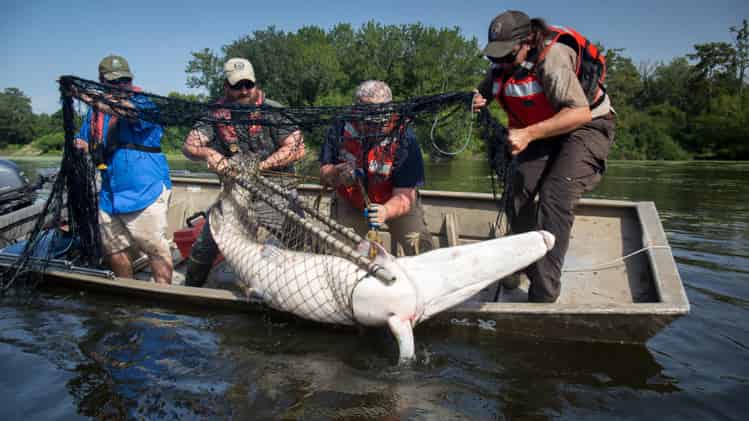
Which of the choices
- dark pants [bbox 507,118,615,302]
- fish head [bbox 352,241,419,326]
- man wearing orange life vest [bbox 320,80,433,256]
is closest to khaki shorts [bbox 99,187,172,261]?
man wearing orange life vest [bbox 320,80,433,256]

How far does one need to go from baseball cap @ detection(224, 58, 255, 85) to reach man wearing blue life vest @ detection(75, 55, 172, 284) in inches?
31.5

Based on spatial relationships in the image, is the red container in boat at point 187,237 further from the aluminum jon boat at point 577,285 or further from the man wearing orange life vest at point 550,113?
the man wearing orange life vest at point 550,113

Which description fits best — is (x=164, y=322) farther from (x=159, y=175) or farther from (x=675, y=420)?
(x=675, y=420)

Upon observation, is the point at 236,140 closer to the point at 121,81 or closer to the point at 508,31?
the point at 121,81

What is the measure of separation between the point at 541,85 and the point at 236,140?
→ 2.97 m

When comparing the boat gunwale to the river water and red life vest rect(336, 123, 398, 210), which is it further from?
red life vest rect(336, 123, 398, 210)

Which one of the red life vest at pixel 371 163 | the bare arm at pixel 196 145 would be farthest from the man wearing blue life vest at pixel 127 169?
the red life vest at pixel 371 163

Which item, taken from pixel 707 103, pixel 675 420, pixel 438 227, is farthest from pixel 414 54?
pixel 675 420

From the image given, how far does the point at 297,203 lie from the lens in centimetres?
438

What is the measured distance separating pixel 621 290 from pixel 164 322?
4376mm

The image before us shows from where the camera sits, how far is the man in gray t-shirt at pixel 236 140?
15.9 ft

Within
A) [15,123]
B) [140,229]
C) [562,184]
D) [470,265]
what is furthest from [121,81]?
[15,123]

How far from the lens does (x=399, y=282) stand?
→ 10.8 ft

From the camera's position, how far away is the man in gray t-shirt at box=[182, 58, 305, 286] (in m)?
4.84
